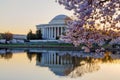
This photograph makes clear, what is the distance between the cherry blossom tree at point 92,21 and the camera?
21.2 feet

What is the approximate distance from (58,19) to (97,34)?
12115cm

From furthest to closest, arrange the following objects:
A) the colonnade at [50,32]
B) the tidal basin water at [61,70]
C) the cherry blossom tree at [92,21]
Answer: the colonnade at [50,32]
the tidal basin water at [61,70]
the cherry blossom tree at [92,21]

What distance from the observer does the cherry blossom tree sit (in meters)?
6.46

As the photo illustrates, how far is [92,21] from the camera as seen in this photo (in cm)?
675

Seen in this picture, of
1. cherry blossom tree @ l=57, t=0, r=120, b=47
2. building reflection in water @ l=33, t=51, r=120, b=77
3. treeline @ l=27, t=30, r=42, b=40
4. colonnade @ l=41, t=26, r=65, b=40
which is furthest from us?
colonnade @ l=41, t=26, r=65, b=40

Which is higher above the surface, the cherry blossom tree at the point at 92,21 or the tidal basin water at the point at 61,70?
the cherry blossom tree at the point at 92,21

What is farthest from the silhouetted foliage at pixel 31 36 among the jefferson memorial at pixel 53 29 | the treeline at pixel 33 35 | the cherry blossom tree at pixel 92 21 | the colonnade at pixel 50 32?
the cherry blossom tree at pixel 92 21

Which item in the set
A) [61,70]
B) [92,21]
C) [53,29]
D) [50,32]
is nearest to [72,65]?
[61,70]

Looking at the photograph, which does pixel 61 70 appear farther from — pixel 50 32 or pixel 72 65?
pixel 50 32

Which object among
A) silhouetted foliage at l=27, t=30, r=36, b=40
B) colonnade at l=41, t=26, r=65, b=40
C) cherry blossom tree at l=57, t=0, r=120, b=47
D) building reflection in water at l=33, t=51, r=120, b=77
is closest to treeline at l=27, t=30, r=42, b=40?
silhouetted foliage at l=27, t=30, r=36, b=40

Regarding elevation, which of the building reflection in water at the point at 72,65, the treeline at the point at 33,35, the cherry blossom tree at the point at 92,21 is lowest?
the treeline at the point at 33,35

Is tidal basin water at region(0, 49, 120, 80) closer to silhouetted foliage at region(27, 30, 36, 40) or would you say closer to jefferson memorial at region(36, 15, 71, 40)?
silhouetted foliage at region(27, 30, 36, 40)

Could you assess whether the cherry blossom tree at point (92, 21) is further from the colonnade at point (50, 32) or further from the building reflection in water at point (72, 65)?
the colonnade at point (50, 32)

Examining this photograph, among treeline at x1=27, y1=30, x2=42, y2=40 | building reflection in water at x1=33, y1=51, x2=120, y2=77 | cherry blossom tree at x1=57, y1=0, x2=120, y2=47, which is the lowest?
treeline at x1=27, y1=30, x2=42, y2=40
